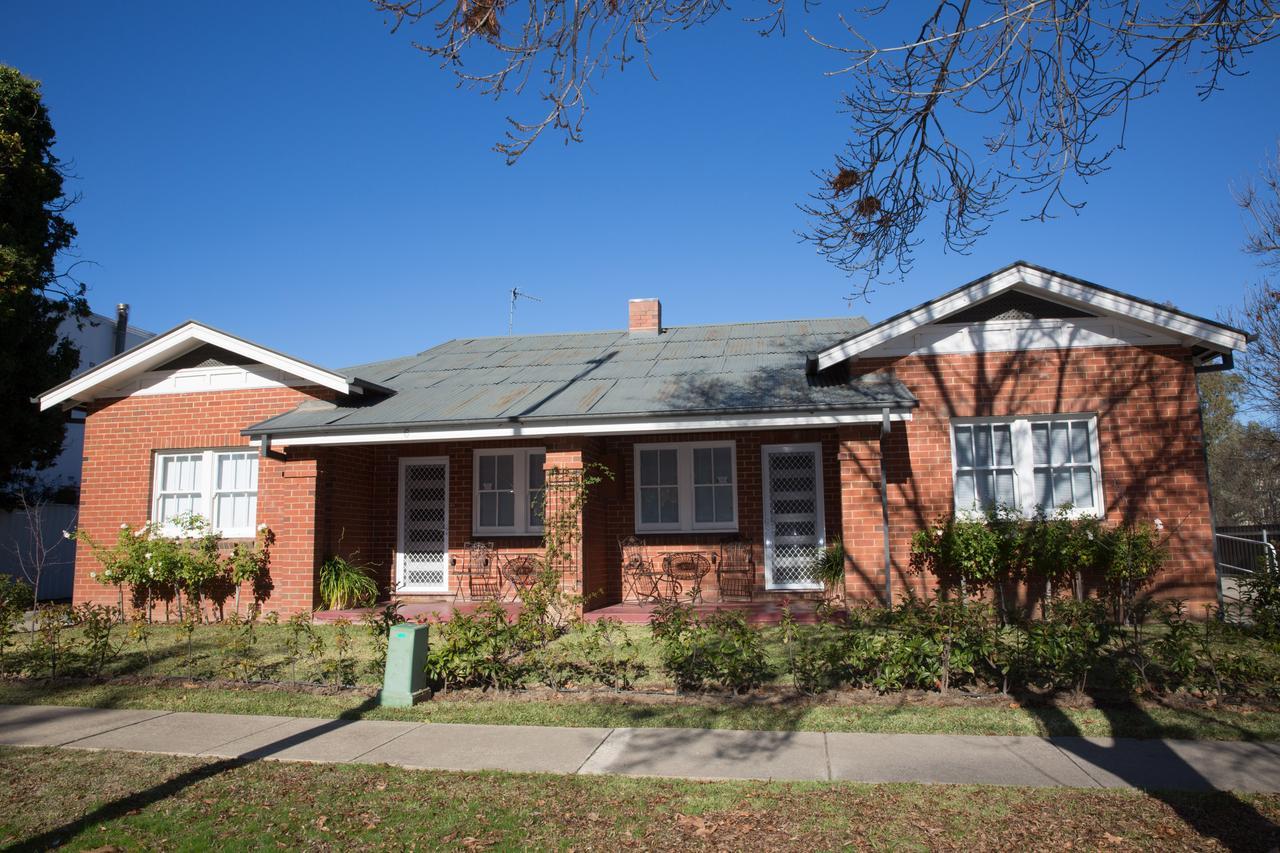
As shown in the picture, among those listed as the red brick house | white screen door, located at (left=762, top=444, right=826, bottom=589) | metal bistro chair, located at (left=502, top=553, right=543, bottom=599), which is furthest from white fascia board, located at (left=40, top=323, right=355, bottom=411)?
white screen door, located at (left=762, top=444, right=826, bottom=589)

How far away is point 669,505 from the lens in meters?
13.9

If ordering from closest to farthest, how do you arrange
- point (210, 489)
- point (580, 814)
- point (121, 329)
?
point (580, 814) < point (210, 489) < point (121, 329)

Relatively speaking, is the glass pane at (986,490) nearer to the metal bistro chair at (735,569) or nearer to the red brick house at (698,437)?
the red brick house at (698,437)

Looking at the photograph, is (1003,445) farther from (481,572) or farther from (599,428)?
(481,572)

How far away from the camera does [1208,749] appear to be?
5688mm

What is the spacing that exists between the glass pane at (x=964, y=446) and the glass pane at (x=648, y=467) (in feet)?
16.0

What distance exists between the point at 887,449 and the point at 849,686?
5061mm

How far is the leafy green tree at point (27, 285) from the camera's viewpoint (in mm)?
17219

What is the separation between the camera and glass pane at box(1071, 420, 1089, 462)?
1134 centimetres

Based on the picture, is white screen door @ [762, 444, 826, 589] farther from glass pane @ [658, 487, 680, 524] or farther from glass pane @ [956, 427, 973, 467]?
glass pane @ [956, 427, 973, 467]

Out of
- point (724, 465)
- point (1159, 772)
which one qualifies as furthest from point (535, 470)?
point (1159, 772)

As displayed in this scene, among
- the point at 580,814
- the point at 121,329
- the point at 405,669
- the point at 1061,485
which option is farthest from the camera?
the point at 121,329

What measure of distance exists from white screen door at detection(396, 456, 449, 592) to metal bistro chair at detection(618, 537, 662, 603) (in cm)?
317

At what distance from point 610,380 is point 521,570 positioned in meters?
3.32
